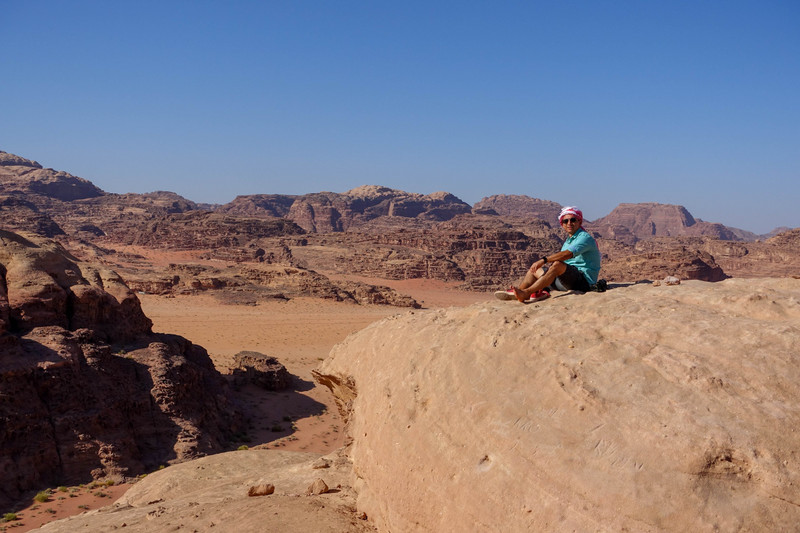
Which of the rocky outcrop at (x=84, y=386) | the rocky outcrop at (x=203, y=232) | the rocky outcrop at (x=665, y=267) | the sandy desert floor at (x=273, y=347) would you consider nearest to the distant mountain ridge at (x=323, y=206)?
the rocky outcrop at (x=203, y=232)

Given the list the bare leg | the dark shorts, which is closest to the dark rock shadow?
the bare leg

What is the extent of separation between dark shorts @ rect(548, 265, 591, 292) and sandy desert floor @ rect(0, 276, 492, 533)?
7635 mm

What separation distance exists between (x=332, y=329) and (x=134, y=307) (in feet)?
46.2

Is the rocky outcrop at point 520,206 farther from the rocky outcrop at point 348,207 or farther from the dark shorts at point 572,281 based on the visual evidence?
the dark shorts at point 572,281

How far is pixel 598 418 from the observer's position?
3.23 metres

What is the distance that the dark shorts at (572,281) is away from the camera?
5117mm

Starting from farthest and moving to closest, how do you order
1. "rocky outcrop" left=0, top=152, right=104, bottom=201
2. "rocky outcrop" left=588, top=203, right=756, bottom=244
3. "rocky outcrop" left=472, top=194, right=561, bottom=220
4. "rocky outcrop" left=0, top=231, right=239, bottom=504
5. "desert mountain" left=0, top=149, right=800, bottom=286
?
"rocky outcrop" left=472, top=194, right=561, bottom=220, "rocky outcrop" left=588, top=203, right=756, bottom=244, "rocky outcrop" left=0, top=152, right=104, bottom=201, "desert mountain" left=0, top=149, right=800, bottom=286, "rocky outcrop" left=0, top=231, right=239, bottom=504

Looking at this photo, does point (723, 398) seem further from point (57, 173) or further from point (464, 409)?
point (57, 173)

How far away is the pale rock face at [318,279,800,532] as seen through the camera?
113 inches

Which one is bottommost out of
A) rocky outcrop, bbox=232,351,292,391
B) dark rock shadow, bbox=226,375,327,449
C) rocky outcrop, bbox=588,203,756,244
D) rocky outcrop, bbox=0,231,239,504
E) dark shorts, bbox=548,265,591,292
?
dark rock shadow, bbox=226,375,327,449

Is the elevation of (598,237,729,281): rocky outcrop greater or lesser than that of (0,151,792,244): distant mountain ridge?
lesser

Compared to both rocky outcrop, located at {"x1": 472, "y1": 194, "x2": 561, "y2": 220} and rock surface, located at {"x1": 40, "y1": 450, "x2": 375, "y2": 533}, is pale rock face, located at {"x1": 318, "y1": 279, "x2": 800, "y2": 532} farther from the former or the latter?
rocky outcrop, located at {"x1": 472, "y1": 194, "x2": 561, "y2": 220}

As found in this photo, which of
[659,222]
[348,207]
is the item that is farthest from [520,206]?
[348,207]

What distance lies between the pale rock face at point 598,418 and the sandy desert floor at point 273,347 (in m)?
6.36
